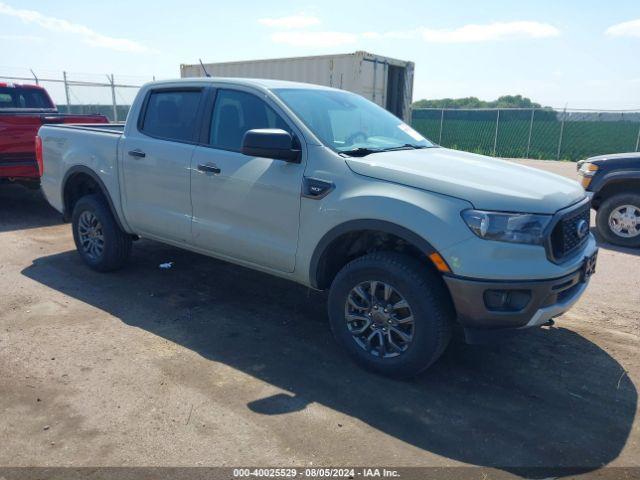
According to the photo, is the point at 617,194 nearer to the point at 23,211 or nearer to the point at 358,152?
the point at 358,152

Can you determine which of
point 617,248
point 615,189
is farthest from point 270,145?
point 615,189

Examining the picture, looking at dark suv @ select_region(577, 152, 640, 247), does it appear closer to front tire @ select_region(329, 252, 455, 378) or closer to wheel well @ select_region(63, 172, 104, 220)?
front tire @ select_region(329, 252, 455, 378)

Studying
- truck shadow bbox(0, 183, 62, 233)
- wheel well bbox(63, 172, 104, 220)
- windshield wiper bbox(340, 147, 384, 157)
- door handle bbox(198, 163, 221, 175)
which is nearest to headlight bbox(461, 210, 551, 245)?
windshield wiper bbox(340, 147, 384, 157)

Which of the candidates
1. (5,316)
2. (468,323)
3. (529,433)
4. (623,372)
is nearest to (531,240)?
(468,323)

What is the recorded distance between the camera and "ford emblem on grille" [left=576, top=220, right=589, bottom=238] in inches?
139

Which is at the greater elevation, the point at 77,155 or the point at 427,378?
the point at 77,155

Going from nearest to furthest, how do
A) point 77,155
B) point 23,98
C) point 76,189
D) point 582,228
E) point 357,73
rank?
point 582,228 < point 77,155 < point 76,189 < point 23,98 < point 357,73

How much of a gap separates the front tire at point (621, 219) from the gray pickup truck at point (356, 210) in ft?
13.1

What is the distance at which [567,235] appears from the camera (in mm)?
3387

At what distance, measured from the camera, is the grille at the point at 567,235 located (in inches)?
129

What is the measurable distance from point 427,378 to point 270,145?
1904 millimetres

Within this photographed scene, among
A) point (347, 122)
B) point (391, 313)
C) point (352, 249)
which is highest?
point (347, 122)

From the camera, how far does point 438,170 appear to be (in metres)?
3.52

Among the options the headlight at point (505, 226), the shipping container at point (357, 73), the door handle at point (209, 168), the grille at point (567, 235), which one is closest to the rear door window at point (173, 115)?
the door handle at point (209, 168)
